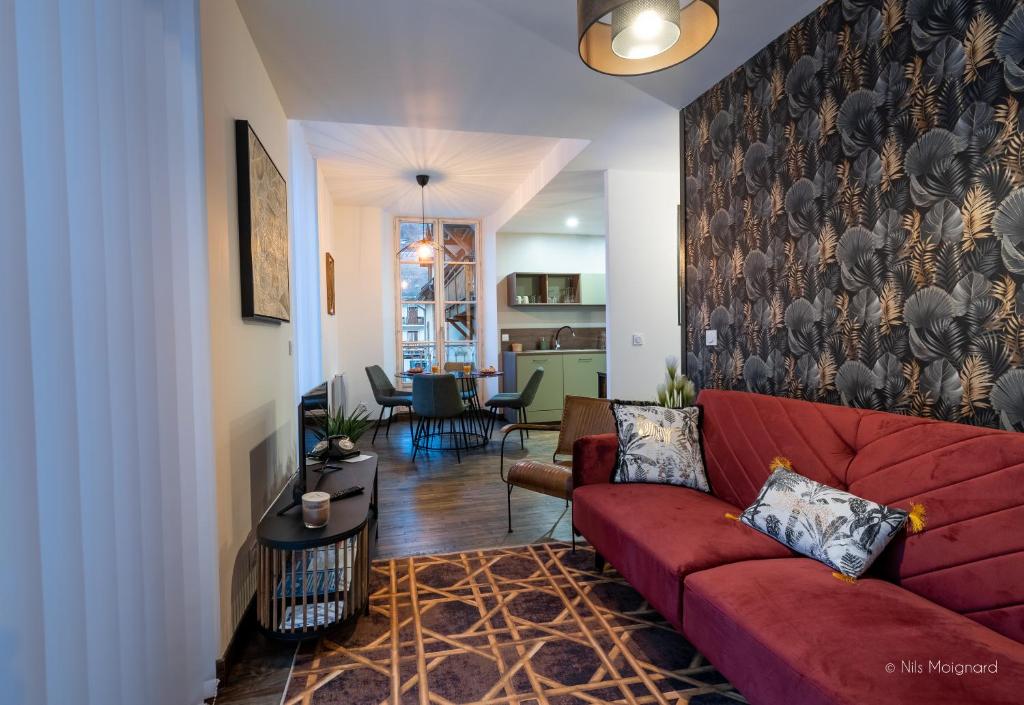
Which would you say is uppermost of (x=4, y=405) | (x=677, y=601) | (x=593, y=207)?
(x=593, y=207)

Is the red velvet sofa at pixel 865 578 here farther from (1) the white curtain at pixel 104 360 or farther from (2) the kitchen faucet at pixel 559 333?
(2) the kitchen faucet at pixel 559 333

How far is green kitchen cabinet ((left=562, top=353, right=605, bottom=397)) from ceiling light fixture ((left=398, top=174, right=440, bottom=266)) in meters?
2.23

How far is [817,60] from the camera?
2203mm

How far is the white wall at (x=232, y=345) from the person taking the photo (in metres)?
1.73

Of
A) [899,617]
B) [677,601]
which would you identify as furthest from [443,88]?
[899,617]

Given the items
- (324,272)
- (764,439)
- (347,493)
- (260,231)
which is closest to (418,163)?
(324,272)

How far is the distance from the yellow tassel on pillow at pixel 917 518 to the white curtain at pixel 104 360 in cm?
221

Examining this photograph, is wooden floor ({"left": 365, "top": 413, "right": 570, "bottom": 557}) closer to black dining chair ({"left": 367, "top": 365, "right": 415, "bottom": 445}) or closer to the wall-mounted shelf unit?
black dining chair ({"left": 367, "top": 365, "right": 415, "bottom": 445})

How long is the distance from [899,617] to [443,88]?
129 inches

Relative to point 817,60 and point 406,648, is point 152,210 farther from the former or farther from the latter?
point 817,60

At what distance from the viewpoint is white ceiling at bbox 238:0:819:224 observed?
228 cm

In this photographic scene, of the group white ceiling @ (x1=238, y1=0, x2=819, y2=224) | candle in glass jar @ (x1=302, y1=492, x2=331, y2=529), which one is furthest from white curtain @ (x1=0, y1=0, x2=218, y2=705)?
white ceiling @ (x1=238, y1=0, x2=819, y2=224)

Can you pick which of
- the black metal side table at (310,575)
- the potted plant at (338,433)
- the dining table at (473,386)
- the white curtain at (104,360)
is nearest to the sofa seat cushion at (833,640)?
the black metal side table at (310,575)

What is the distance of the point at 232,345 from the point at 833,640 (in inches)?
86.7
